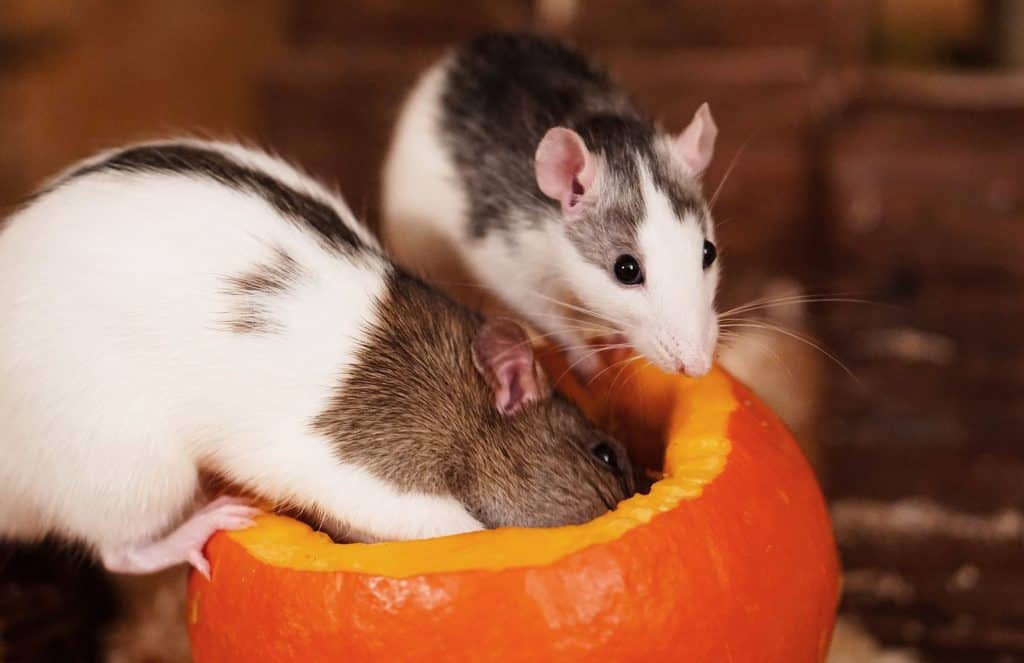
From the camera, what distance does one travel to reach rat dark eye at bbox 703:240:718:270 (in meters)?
2.45

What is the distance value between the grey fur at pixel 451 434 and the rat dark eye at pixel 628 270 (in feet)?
1.12

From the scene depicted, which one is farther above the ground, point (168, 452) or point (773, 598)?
→ point (773, 598)

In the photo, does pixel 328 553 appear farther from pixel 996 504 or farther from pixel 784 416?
pixel 996 504

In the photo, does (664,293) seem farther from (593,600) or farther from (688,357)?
(593,600)

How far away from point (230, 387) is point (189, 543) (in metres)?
0.27

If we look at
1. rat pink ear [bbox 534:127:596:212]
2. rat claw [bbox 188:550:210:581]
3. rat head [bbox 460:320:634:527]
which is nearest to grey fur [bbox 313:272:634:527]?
rat head [bbox 460:320:634:527]

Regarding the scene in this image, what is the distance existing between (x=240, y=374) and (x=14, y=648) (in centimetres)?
89

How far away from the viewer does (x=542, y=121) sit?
2.85 meters

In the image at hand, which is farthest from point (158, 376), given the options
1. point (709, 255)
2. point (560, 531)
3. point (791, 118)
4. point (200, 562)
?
point (791, 118)

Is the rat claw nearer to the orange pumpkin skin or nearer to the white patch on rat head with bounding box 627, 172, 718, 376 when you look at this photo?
the orange pumpkin skin

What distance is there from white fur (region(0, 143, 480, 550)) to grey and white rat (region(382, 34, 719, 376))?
1.93 ft

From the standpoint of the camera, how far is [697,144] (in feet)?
8.50

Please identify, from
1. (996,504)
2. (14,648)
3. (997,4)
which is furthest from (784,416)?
(997,4)

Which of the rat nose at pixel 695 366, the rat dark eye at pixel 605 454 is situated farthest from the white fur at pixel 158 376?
the rat nose at pixel 695 366
